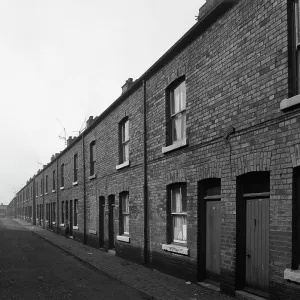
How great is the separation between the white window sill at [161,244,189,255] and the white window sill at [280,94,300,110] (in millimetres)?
4799

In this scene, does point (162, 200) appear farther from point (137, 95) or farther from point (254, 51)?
point (254, 51)

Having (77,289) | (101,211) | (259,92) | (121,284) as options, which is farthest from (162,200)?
(101,211)

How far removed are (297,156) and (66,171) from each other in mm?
23518

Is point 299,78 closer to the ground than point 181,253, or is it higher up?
higher up

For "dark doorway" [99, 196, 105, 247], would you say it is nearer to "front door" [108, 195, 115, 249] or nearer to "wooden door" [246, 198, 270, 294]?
"front door" [108, 195, 115, 249]

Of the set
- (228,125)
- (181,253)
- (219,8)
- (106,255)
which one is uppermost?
(219,8)

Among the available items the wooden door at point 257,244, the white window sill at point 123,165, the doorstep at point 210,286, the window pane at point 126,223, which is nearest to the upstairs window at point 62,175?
the window pane at point 126,223

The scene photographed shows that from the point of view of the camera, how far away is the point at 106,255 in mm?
16375

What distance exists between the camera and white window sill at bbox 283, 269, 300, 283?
6.49 m

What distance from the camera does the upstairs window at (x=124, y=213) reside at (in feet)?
50.8

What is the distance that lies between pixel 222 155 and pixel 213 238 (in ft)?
6.74

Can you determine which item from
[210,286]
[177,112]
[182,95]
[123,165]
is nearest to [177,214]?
[210,286]

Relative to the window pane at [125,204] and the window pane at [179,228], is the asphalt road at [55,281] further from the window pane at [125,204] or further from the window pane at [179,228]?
the window pane at [125,204]

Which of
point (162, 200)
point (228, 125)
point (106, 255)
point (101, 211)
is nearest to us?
point (228, 125)
